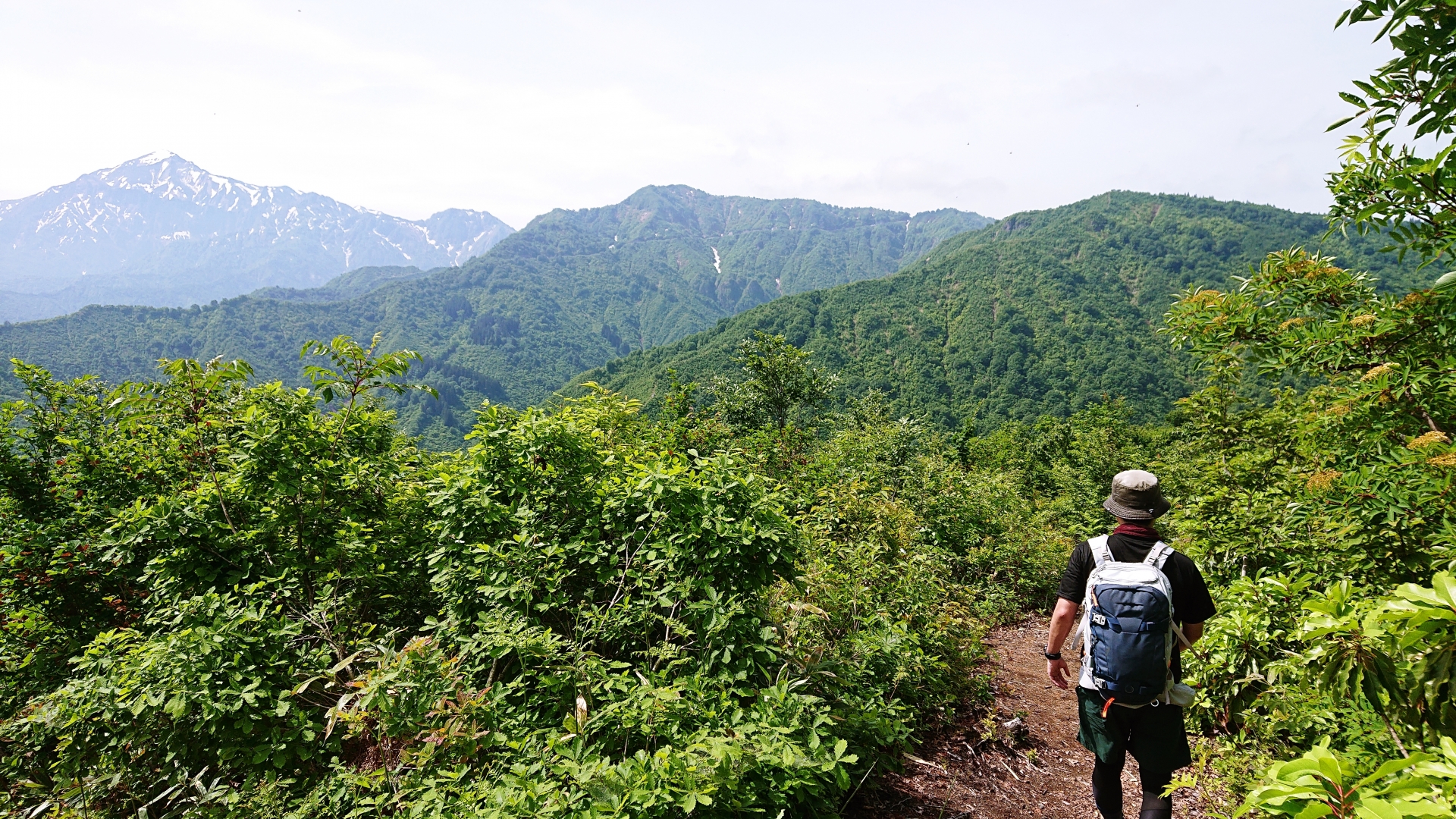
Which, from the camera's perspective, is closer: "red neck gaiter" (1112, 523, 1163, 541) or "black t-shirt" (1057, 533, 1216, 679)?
"black t-shirt" (1057, 533, 1216, 679)

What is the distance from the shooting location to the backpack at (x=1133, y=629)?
3117 millimetres

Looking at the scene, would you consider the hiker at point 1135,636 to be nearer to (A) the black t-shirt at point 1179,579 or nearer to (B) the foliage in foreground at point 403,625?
(A) the black t-shirt at point 1179,579

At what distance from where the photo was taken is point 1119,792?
343cm

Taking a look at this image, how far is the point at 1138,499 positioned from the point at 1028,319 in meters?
152

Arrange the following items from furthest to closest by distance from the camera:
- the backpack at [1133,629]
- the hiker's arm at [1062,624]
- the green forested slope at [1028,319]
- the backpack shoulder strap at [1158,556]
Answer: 1. the green forested slope at [1028,319]
2. the hiker's arm at [1062,624]
3. the backpack shoulder strap at [1158,556]
4. the backpack at [1133,629]

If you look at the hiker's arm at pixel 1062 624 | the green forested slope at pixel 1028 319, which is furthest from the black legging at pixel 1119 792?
the green forested slope at pixel 1028 319

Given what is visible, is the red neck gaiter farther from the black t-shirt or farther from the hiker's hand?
the hiker's hand

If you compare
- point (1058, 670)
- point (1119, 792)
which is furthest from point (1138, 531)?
point (1119, 792)

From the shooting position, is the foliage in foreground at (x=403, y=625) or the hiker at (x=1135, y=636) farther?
the hiker at (x=1135, y=636)

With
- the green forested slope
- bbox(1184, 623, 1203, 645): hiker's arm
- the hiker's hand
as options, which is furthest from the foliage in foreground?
the green forested slope

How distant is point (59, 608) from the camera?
4.48 m

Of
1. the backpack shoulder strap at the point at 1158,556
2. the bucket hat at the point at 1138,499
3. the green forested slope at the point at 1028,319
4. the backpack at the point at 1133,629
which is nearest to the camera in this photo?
the backpack at the point at 1133,629

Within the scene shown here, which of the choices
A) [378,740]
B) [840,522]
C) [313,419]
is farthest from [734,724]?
[840,522]

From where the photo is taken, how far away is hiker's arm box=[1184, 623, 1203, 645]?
327 centimetres
